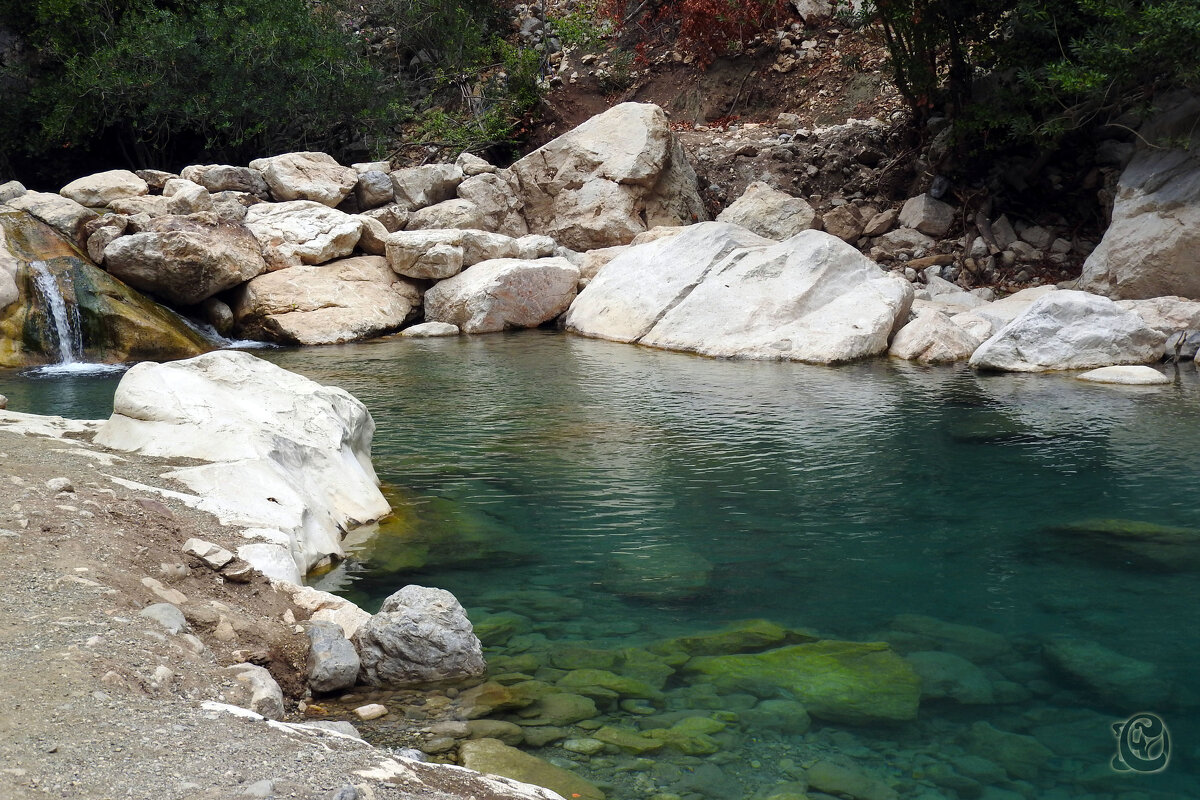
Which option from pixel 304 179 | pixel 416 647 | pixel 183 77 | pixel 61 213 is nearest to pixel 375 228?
pixel 304 179

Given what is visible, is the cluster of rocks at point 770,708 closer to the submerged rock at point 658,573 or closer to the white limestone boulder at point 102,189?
the submerged rock at point 658,573

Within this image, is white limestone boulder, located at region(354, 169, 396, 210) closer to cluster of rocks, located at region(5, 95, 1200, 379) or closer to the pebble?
cluster of rocks, located at region(5, 95, 1200, 379)

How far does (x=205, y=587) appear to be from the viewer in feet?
16.7

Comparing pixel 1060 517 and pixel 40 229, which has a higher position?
pixel 40 229

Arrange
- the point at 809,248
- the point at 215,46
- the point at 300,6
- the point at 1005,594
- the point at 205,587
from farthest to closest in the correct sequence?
the point at 300,6 < the point at 215,46 < the point at 809,248 < the point at 1005,594 < the point at 205,587

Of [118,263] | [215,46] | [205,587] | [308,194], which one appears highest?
[215,46]

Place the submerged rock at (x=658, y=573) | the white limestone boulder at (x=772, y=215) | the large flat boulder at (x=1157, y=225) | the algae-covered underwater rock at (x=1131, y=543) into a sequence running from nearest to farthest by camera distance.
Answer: the submerged rock at (x=658, y=573), the algae-covered underwater rock at (x=1131, y=543), the large flat boulder at (x=1157, y=225), the white limestone boulder at (x=772, y=215)

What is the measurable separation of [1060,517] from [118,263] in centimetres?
1376

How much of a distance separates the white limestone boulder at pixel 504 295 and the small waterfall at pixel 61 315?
Answer: 552 cm

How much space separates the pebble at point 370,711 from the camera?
4.49 meters

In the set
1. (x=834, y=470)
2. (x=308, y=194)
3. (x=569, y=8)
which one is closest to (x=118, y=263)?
(x=308, y=194)

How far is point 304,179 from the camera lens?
1930 cm

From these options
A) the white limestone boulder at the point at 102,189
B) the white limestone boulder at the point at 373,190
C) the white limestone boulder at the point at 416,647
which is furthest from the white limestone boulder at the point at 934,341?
the white limestone boulder at the point at 102,189

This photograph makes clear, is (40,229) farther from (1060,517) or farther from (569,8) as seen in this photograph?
(569,8)
